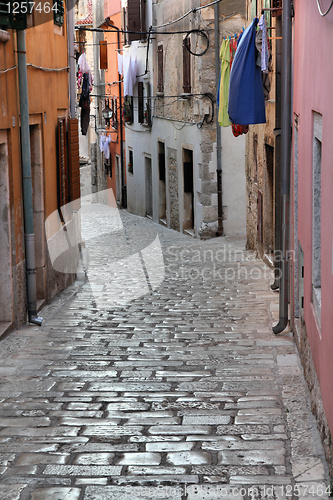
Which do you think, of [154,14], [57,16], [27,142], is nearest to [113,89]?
[154,14]

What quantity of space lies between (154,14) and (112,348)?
1796cm

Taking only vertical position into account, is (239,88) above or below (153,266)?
above

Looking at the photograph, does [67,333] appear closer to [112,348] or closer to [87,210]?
[112,348]

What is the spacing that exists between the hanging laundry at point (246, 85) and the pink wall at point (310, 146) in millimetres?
2251

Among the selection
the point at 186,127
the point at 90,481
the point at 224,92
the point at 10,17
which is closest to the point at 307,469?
the point at 90,481

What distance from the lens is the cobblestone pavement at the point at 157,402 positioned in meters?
4.57

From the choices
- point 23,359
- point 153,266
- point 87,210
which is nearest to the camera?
point 23,359

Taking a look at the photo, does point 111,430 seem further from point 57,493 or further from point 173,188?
point 173,188

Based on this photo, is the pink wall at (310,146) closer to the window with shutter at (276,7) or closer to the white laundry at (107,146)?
the window with shutter at (276,7)

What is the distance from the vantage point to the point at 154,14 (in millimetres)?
23953

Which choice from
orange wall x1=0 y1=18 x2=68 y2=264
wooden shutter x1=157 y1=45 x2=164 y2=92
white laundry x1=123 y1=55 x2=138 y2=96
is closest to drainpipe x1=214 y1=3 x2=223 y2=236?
wooden shutter x1=157 y1=45 x2=164 y2=92

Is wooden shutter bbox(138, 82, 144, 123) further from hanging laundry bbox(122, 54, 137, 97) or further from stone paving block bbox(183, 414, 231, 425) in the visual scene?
stone paving block bbox(183, 414, 231, 425)

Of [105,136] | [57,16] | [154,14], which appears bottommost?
[105,136]

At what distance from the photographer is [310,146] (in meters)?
6.36
